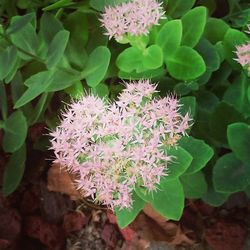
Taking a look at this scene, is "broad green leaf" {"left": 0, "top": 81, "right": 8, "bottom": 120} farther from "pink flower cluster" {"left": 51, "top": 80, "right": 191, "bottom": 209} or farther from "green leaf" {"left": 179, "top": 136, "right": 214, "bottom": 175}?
"green leaf" {"left": 179, "top": 136, "right": 214, "bottom": 175}

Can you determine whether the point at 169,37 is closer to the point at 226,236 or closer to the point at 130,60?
the point at 130,60

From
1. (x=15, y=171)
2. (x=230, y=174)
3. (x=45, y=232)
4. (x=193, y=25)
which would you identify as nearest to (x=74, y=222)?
(x=45, y=232)

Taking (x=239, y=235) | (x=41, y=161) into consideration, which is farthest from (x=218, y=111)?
(x=41, y=161)

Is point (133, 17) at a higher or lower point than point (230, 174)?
higher

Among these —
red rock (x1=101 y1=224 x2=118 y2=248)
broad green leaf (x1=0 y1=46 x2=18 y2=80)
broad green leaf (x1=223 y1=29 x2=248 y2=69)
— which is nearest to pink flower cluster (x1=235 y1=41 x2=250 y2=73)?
broad green leaf (x1=223 y1=29 x2=248 y2=69)

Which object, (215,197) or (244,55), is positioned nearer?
(244,55)

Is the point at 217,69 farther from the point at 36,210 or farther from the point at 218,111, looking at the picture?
the point at 36,210

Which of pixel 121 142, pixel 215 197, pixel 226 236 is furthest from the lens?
pixel 226 236
